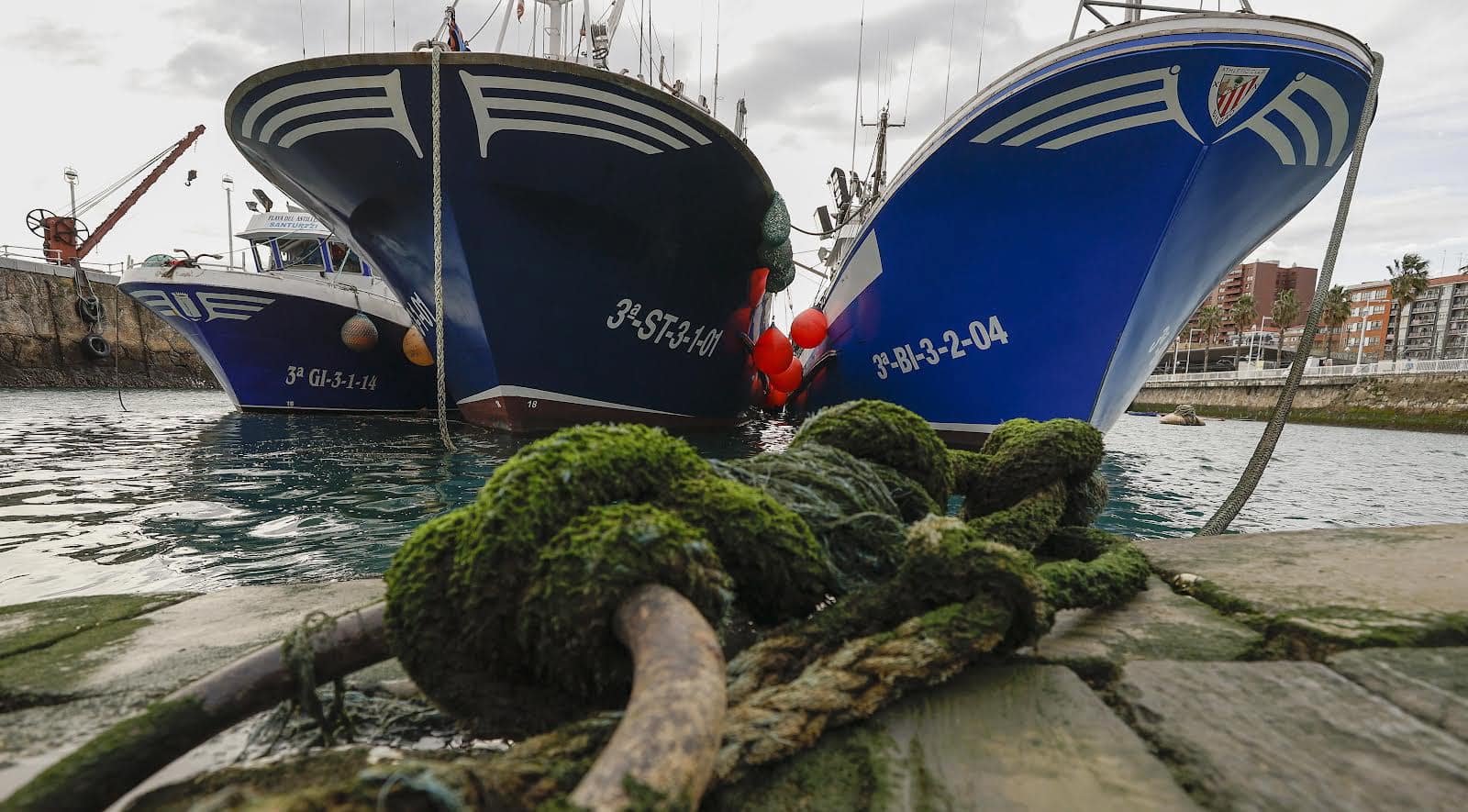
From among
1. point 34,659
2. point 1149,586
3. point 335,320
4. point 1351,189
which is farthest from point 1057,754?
point 335,320

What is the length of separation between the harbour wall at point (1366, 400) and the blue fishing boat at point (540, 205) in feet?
69.4

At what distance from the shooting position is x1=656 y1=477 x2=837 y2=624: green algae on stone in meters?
1.24

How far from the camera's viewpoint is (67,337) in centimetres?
2500

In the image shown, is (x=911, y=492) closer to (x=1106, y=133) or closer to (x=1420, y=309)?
(x=1106, y=133)

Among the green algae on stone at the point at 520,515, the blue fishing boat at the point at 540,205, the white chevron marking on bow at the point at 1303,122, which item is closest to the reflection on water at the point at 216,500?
the blue fishing boat at the point at 540,205

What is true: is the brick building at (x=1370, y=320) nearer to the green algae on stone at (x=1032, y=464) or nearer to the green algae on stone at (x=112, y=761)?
the green algae on stone at (x=1032, y=464)

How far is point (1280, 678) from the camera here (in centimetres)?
117

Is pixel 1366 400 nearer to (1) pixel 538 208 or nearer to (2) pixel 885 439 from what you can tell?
(1) pixel 538 208

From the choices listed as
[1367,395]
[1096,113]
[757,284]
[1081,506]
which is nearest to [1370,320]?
[1367,395]

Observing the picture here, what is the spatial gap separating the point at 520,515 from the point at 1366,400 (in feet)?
126

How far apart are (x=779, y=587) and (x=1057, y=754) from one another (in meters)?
0.53

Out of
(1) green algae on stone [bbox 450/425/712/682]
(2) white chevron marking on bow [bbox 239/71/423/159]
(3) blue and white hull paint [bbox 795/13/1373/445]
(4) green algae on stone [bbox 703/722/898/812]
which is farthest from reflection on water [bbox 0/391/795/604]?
(2) white chevron marking on bow [bbox 239/71/423/159]

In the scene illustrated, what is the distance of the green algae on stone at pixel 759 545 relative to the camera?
124 centimetres

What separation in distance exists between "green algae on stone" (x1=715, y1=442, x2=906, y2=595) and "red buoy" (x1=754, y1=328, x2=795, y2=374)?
26.7ft
